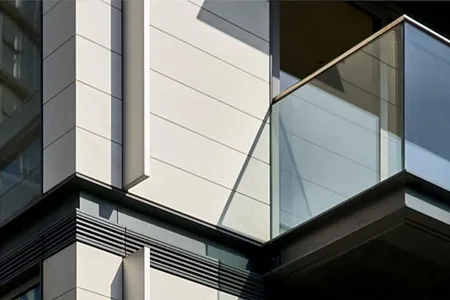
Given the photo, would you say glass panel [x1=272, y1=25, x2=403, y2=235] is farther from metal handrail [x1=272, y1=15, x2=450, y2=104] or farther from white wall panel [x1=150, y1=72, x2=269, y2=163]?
white wall panel [x1=150, y1=72, x2=269, y2=163]

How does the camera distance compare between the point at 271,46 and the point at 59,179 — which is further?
the point at 271,46

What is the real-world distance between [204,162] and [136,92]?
88 centimetres

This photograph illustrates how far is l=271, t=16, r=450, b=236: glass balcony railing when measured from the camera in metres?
12.1

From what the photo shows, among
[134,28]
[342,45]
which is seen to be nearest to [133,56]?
[134,28]

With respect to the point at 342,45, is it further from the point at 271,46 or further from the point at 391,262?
the point at 391,262

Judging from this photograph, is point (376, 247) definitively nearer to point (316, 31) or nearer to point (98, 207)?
point (98, 207)

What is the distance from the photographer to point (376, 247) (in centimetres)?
1222

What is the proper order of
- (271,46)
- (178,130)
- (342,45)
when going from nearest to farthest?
(178,130), (271,46), (342,45)

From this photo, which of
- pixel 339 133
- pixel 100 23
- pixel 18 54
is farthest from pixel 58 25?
pixel 339 133

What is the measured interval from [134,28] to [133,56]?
0.78 ft

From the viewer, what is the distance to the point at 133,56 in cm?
1266

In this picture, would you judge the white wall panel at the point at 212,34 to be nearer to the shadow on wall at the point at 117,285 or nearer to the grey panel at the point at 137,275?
the grey panel at the point at 137,275

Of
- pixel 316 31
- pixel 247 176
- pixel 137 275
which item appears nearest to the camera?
pixel 137 275

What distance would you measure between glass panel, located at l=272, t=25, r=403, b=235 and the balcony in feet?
0.03
